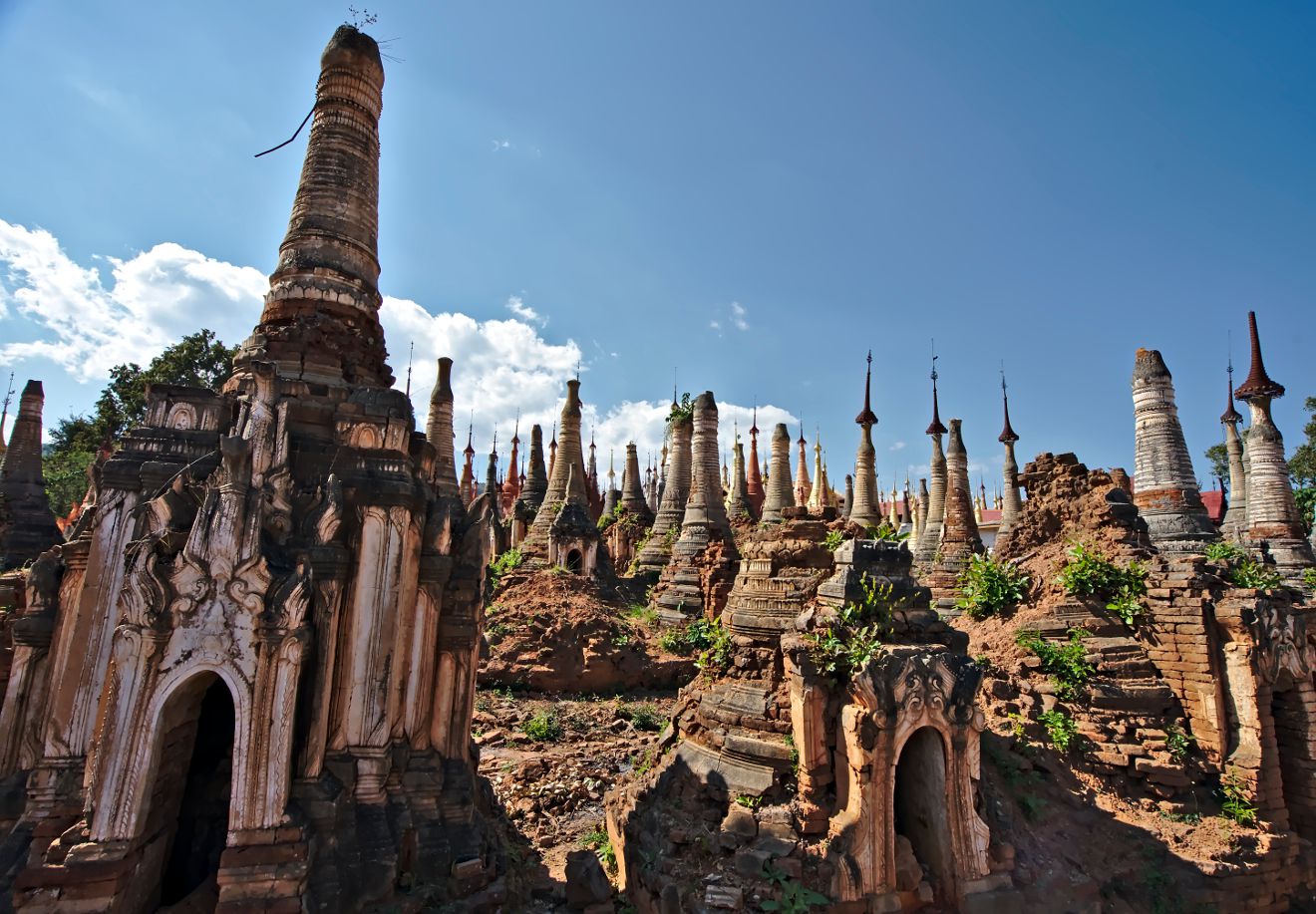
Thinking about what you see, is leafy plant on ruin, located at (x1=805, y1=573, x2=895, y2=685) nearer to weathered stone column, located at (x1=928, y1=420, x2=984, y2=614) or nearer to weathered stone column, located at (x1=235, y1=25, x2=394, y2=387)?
weathered stone column, located at (x1=235, y1=25, x2=394, y2=387)

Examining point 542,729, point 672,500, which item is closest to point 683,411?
point 672,500

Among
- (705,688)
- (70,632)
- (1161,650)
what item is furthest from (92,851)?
(1161,650)

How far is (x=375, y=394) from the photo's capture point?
332 inches

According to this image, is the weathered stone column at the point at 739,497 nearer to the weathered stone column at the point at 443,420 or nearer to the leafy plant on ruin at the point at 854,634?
the weathered stone column at the point at 443,420

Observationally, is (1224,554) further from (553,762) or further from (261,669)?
(261,669)

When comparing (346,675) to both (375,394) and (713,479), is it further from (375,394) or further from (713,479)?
(713,479)

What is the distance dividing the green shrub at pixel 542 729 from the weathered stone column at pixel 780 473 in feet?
53.2

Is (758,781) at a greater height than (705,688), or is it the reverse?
(705,688)

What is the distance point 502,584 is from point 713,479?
8526 millimetres

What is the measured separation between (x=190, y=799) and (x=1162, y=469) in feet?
63.1

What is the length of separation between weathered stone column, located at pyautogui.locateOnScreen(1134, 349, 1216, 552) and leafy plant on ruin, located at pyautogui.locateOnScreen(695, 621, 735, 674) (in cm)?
1142

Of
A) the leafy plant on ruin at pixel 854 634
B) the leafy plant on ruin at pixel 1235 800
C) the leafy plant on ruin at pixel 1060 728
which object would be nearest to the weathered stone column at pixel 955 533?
the leafy plant on ruin at pixel 1060 728

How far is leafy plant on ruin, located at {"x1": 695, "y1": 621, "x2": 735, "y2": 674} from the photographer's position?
400 inches

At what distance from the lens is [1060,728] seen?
37.6ft
